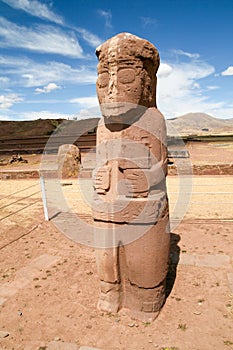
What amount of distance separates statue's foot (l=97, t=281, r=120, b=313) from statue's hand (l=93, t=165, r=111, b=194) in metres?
1.12

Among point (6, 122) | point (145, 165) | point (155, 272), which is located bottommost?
point (155, 272)

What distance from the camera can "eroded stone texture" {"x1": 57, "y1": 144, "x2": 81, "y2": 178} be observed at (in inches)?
508

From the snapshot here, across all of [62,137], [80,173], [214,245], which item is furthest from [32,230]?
[62,137]

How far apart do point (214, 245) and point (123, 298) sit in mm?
2448

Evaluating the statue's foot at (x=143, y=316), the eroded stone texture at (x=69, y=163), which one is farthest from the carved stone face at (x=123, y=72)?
the eroded stone texture at (x=69, y=163)

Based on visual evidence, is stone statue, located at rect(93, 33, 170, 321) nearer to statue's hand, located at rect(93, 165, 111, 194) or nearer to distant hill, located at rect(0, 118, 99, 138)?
statue's hand, located at rect(93, 165, 111, 194)

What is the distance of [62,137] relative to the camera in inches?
996

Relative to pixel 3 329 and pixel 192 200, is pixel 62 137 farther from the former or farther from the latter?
pixel 3 329

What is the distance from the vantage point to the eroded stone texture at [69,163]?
42.3 feet

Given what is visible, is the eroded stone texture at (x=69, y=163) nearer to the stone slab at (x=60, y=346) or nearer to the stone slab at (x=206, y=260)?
the stone slab at (x=206, y=260)

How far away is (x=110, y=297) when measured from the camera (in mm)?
3289

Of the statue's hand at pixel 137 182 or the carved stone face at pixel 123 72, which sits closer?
the carved stone face at pixel 123 72

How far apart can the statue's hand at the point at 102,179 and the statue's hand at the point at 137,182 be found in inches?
8.9

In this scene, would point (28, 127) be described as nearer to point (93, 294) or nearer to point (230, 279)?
point (93, 294)
